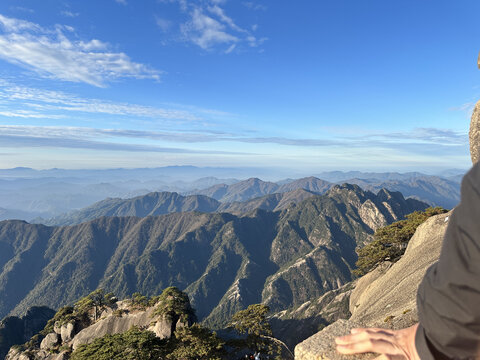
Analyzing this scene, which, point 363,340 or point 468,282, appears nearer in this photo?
point 468,282

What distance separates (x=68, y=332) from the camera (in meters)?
60.0

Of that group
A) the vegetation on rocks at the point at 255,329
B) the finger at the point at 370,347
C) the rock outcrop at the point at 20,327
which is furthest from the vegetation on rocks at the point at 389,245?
the rock outcrop at the point at 20,327

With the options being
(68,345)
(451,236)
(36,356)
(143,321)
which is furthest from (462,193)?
(36,356)

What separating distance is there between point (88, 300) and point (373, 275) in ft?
221

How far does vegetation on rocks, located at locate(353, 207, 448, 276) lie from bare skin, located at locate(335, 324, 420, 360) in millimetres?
42579

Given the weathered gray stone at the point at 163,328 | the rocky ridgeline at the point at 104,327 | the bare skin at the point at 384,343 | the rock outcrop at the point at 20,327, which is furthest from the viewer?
the rock outcrop at the point at 20,327

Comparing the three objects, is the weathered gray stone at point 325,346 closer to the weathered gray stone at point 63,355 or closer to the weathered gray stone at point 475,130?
the weathered gray stone at point 475,130

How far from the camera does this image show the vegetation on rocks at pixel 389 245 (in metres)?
40.9

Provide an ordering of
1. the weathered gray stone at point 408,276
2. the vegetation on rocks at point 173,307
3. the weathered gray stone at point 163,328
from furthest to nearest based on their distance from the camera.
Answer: the vegetation on rocks at point 173,307 < the weathered gray stone at point 163,328 < the weathered gray stone at point 408,276

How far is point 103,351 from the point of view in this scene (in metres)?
26.7

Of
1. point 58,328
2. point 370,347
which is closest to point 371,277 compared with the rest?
point 370,347

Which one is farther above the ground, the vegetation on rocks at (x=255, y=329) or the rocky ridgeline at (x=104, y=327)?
the vegetation on rocks at (x=255, y=329)

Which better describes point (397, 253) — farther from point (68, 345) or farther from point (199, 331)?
point (68, 345)

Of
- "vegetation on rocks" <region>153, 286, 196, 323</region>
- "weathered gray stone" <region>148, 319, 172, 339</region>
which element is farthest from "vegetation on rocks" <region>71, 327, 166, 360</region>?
"vegetation on rocks" <region>153, 286, 196, 323</region>
